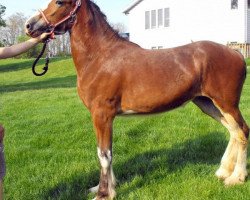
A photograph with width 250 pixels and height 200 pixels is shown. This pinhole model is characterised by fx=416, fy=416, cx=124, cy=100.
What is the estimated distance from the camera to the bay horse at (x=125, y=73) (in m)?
4.72

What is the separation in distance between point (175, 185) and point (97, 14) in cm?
232

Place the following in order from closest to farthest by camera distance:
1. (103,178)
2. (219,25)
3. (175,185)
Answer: (103,178)
(175,185)
(219,25)

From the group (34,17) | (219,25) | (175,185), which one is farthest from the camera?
(219,25)

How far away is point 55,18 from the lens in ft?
15.1

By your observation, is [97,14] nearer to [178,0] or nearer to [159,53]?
[159,53]

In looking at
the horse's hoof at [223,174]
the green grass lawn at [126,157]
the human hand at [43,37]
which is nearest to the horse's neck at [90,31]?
Result: the human hand at [43,37]

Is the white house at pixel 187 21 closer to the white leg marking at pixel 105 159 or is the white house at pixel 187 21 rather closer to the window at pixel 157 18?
the window at pixel 157 18

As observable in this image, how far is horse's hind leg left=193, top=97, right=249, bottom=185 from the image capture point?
204 inches

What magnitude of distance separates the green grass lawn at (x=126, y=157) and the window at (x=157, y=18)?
27337mm

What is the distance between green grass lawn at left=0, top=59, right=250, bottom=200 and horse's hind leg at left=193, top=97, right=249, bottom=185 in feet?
0.57

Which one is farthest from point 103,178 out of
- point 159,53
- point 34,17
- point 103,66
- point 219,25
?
point 219,25

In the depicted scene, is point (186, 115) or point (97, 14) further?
point (186, 115)

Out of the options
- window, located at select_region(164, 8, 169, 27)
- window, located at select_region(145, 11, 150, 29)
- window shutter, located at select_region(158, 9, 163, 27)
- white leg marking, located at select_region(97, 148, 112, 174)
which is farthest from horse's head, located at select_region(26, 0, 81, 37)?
window, located at select_region(145, 11, 150, 29)

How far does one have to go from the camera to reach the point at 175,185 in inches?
206
